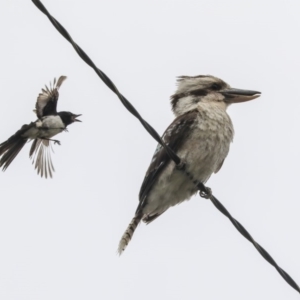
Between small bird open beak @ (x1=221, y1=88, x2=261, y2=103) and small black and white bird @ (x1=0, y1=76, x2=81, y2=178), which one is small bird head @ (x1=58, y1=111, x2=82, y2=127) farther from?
small bird open beak @ (x1=221, y1=88, x2=261, y2=103)

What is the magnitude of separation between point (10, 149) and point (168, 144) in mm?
1650

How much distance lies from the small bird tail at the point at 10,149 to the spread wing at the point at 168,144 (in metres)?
1.33

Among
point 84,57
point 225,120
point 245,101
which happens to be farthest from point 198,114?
point 84,57

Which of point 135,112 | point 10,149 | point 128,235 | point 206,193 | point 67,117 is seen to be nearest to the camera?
point 135,112

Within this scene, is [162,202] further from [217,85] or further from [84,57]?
[84,57]

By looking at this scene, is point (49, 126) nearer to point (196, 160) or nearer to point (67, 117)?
point (67, 117)

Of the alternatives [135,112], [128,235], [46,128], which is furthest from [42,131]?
[135,112]

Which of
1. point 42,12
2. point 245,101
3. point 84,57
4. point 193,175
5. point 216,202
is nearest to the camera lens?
point 42,12

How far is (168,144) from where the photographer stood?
22.3ft

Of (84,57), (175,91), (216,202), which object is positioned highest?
(175,91)

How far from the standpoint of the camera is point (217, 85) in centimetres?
776

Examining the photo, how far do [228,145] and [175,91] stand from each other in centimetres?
112

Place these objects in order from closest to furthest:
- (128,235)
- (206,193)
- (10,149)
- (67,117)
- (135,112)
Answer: (135,112)
(206,193)
(128,235)
(10,149)
(67,117)

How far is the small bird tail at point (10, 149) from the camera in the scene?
294 inches
